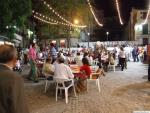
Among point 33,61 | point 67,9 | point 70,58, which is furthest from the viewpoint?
point 67,9

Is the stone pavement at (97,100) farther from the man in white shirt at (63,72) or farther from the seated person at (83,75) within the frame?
the man in white shirt at (63,72)

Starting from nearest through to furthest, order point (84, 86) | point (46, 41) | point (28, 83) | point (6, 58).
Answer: point (6, 58), point (84, 86), point (28, 83), point (46, 41)

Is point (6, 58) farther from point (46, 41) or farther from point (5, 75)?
point (46, 41)

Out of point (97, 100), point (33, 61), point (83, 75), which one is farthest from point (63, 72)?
point (33, 61)

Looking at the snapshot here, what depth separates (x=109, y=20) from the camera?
103750 millimetres

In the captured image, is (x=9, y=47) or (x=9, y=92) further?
(x=9, y=47)

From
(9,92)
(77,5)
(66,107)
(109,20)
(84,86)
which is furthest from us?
(109,20)

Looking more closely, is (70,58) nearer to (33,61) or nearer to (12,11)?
(33,61)

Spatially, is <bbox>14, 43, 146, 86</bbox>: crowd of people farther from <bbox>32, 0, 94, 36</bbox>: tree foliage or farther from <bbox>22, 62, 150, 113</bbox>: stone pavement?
<bbox>32, 0, 94, 36</bbox>: tree foliage

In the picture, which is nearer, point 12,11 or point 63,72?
point 63,72

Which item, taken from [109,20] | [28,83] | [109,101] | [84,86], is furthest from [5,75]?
[109,20]

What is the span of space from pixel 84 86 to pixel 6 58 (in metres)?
10.8

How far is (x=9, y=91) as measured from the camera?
402cm

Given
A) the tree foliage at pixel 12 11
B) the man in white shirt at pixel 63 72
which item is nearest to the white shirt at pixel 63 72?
the man in white shirt at pixel 63 72
